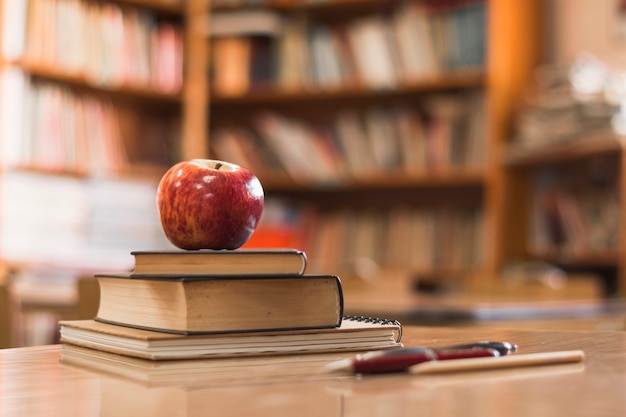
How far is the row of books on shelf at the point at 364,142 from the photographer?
438 centimetres

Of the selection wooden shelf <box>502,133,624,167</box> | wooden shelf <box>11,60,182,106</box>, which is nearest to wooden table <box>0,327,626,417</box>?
wooden shelf <box>502,133,624,167</box>

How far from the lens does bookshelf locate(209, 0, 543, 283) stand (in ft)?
13.9

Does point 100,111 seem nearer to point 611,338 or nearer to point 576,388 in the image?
point 611,338

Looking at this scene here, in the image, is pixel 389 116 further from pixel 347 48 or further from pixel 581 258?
pixel 581 258

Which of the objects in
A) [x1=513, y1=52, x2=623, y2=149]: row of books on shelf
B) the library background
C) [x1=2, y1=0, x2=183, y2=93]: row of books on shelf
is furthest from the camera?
[x1=2, y1=0, x2=183, y2=93]: row of books on shelf

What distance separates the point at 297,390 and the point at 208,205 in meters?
0.28

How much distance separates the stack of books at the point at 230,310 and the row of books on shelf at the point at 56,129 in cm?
339

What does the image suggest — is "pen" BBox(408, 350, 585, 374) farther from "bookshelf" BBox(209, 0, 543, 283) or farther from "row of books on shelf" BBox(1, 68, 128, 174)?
"row of books on shelf" BBox(1, 68, 128, 174)

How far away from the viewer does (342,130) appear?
4.70 metres

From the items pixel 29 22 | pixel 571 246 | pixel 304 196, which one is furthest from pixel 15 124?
pixel 571 246

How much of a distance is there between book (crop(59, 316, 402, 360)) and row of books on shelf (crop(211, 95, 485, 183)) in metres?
3.52

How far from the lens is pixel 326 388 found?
2.06 feet

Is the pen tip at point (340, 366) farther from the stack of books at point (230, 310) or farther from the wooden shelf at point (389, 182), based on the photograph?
the wooden shelf at point (389, 182)

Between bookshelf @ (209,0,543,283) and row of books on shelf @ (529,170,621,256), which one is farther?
bookshelf @ (209,0,543,283)
